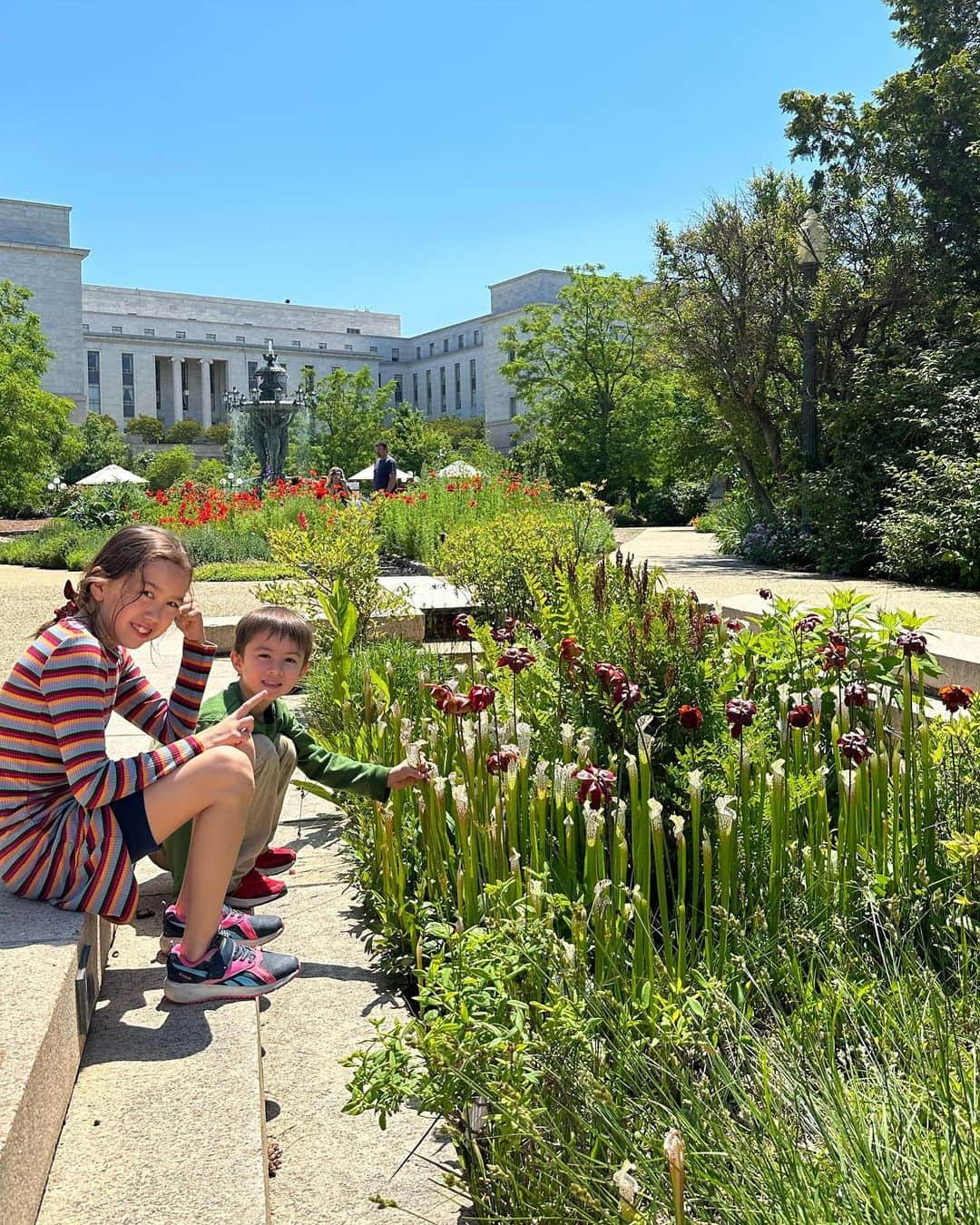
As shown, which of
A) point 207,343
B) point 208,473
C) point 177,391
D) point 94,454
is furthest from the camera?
point 207,343

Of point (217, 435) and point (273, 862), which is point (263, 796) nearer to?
point (273, 862)

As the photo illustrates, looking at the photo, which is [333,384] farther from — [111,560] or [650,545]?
[111,560]

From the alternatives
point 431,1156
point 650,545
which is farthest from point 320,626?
point 650,545

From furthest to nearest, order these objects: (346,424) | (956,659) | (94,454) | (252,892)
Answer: (346,424), (94,454), (956,659), (252,892)

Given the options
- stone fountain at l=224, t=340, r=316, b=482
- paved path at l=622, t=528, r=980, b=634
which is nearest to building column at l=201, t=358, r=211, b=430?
stone fountain at l=224, t=340, r=316, b=482

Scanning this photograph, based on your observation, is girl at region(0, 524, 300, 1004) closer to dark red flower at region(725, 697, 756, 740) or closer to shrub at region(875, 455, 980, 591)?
dark red flower at region(725, 697, 756, 740)

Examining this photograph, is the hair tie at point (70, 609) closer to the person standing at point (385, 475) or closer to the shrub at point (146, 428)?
the person standing at point (385, 475)

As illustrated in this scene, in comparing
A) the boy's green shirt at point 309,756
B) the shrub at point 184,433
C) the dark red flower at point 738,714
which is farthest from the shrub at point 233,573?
the shrub at point 184,433

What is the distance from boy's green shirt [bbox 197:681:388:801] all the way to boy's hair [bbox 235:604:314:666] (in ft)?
0.58

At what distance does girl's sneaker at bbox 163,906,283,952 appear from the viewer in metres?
2.71

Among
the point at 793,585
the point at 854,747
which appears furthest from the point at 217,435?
the point at 854,747

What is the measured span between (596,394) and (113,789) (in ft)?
115

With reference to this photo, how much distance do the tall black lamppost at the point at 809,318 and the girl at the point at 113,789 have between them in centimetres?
1392

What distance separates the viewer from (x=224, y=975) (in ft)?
8.11
